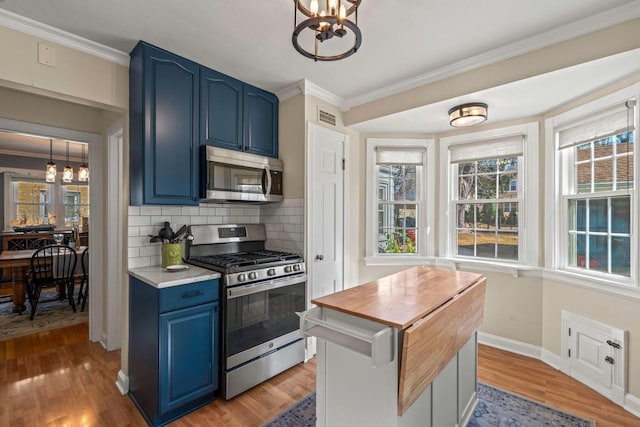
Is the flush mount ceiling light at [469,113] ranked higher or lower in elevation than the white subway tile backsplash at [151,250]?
higher

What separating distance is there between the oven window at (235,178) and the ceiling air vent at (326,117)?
0.83m

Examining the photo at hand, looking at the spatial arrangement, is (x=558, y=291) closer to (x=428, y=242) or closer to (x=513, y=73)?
(x=428, y=242)

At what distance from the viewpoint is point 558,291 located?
8.86 ft

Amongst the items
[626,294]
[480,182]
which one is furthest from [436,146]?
[626,294]

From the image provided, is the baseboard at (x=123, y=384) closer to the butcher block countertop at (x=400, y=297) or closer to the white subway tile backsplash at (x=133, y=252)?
the white subway tile backsplash at (x=133, y=252)

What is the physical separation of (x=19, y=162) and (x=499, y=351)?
8.49m

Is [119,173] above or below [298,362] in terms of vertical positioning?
above

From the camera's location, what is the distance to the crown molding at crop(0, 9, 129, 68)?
185 centimetres

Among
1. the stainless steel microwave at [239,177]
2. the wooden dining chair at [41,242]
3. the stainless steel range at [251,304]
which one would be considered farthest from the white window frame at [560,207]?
the wooden dining chair at [41,242]

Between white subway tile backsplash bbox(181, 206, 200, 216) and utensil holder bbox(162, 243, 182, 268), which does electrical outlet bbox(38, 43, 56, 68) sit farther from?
utensil holder bbox(162, 243, 182, 268)

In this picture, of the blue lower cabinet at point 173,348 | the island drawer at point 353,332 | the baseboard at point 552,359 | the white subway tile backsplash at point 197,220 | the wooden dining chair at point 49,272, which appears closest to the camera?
the island drawer at point 353,332

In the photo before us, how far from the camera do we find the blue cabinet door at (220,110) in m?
2.52

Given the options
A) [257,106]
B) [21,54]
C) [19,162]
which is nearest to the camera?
[21,54]

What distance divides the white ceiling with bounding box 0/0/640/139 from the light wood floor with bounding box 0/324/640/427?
232 cm
